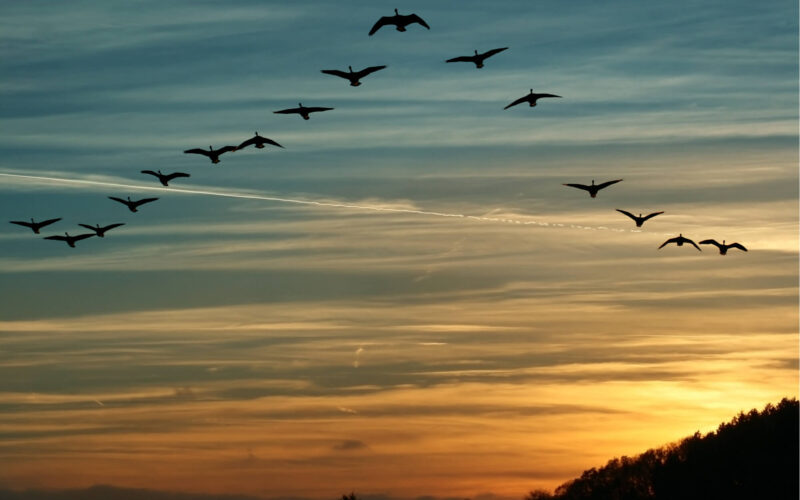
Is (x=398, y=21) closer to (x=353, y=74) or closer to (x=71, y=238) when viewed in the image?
(x=353, y=74)

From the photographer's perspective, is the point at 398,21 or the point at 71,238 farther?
the point at 71,238

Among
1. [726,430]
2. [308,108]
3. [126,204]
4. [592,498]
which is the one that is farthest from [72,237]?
[726,430]

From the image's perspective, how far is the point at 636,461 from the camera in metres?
146

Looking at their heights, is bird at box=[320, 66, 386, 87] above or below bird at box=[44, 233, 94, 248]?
above

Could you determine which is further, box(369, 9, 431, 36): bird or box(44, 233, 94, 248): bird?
box(44, 233, 94, 248): bird

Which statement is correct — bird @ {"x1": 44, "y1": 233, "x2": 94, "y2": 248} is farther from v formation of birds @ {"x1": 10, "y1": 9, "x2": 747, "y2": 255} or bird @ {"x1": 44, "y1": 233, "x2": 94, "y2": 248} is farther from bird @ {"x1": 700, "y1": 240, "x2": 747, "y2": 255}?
bird @ {"x1": 700, "y1": 240, "x2": 747, "y2": 255}

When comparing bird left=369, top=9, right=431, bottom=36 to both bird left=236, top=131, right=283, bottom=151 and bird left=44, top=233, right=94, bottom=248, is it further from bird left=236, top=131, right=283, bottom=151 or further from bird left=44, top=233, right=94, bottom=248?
bird left=44, top=233, right=94, bottom=248

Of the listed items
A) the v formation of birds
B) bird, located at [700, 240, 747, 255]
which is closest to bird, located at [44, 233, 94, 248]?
the v formation of birds

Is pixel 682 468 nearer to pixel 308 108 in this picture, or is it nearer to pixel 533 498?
pixel 533 498

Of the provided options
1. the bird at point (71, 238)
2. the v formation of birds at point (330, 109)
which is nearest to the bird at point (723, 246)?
the v formation of birds at point (330, 109)

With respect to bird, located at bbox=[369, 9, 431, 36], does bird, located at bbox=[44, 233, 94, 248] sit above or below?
below

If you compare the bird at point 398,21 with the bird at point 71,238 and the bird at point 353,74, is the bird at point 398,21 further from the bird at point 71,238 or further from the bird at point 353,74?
the bird at point 71,238

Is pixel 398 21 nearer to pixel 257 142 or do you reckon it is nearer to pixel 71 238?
pixel 257 142

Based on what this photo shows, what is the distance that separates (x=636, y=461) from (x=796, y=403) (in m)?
15.1
